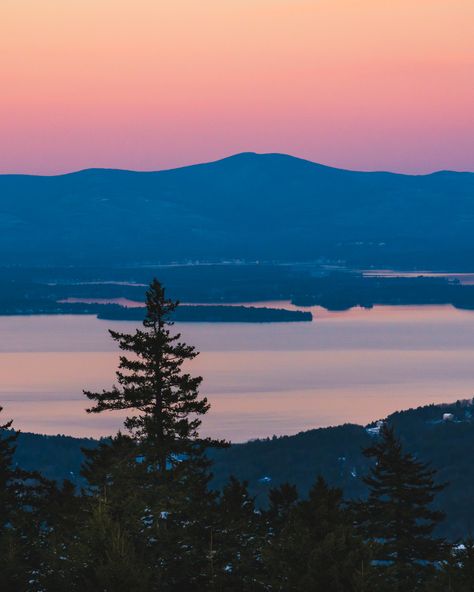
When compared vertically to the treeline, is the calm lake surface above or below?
below

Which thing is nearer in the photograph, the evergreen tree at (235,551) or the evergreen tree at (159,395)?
the evergreen tree at (235,551)

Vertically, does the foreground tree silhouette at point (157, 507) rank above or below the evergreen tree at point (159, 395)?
below

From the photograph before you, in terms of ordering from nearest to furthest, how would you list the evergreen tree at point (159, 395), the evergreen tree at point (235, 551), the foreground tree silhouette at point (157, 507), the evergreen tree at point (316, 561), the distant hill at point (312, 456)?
the evergreen tree at point (316, 561)
the evergreen tree at point (235, 551)
the foreground tree silhouette at point (157, 507)
the evergreen tree at point (159, 395)
the distant hill at point (312, 456)

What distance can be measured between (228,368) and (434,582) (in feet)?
507

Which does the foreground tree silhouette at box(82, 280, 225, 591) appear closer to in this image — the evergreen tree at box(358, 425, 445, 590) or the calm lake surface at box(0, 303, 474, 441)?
the evergreen tree at box(358, 425, 445, 590)

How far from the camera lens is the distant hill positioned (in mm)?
98625

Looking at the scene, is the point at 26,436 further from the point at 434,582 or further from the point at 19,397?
the point at 434,582

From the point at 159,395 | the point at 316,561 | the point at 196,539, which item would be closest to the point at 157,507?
the point at 196,539

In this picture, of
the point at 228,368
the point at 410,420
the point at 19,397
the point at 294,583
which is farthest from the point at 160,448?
the point at 228,368

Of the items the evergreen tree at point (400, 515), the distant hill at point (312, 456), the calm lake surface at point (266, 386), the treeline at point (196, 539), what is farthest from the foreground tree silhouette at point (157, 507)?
the calm lake surface at point (266, 386)

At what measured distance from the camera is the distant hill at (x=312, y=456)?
3883 inches

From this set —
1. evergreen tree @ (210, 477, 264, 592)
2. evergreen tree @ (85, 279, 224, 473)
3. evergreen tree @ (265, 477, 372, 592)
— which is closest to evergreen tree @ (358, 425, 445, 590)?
evergreen tree @ (85, 279, 224, 473)

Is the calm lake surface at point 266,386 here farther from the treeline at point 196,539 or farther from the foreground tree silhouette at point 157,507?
the treeline at point 196,539

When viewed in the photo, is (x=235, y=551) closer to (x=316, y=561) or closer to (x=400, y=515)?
(x=316, y=561)
